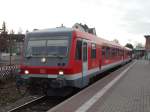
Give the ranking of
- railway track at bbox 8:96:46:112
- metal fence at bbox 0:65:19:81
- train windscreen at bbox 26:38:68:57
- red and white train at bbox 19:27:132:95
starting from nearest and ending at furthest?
railway track at bbox 8:96:46:112, red and white train at bbox 19:27:132:95, train windscreen at bbox 26:38:68:57, metal fence at bbox 0:65:19:81

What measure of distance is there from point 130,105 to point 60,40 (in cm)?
403

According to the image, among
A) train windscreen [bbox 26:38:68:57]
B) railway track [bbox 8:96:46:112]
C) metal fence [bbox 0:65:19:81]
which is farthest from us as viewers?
metal fence [bbox 0:65:19:81]

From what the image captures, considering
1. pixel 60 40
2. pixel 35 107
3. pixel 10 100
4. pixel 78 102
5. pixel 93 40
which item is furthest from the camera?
pixel 93 40

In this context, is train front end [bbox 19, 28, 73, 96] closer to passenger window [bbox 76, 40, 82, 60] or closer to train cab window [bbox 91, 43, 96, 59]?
passenger window [bbox 76, 40, 82, 60]

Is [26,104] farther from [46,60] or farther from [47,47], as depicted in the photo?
[47,47]

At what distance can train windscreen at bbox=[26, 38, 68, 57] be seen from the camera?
1197cm

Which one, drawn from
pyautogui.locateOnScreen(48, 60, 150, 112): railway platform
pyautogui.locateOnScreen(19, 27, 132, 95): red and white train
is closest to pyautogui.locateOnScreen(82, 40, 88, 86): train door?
pyautogui.locateOnScreen(19, 27, 132, 95): red and white train

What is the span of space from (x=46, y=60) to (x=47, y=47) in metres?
0.57

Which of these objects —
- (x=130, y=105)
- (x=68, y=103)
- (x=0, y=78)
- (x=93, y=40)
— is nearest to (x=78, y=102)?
(x=68, y=103)

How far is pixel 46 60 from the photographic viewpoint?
39.4 ft

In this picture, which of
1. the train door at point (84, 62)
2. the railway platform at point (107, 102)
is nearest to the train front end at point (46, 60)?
the railway platform at point (107, 102)

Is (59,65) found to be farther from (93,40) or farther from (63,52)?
(93,40)

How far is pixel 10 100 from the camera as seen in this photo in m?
13.0

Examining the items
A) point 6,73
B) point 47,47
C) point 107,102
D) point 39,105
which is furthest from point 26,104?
point 6,73
